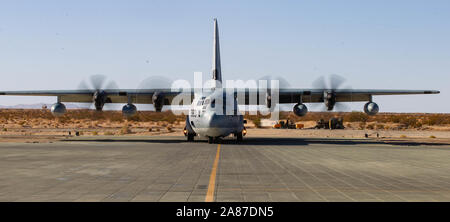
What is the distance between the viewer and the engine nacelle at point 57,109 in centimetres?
3425

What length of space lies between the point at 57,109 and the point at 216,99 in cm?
1543

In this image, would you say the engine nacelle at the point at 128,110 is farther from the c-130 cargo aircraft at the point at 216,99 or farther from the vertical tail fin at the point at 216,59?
the vertical tail fin at the point at 216,59

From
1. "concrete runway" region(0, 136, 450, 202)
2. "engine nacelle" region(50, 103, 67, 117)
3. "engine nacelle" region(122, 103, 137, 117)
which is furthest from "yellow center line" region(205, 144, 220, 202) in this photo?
"engine nacelle" region(50, 103, 67, 117)

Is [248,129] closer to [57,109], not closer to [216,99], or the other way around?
[57,109]

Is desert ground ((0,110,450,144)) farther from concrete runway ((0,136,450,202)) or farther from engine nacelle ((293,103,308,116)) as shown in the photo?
concrete runway ((0,136,450,202))

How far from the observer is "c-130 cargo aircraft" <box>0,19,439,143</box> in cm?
2752

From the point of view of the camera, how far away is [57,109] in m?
34.4

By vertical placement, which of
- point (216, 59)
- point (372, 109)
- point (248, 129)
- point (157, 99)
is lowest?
point (248, 129)

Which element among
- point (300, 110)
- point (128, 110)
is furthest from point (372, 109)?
point (128, 110)

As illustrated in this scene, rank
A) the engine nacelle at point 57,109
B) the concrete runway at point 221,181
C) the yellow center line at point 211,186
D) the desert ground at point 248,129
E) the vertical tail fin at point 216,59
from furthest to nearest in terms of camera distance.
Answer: the desert ground at point 248,129 < the vertical tail fin at point 216,59 < the engine nacelle at point 57,109 < the concrete runway at point 221,181 < the yellow center line at point 211,186

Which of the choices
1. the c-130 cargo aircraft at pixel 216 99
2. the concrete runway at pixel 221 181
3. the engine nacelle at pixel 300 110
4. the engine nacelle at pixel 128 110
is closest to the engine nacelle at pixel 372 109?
the c-130 cargo aircraft at pixel 216 99

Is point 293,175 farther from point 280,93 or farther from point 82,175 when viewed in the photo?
point 280,93
